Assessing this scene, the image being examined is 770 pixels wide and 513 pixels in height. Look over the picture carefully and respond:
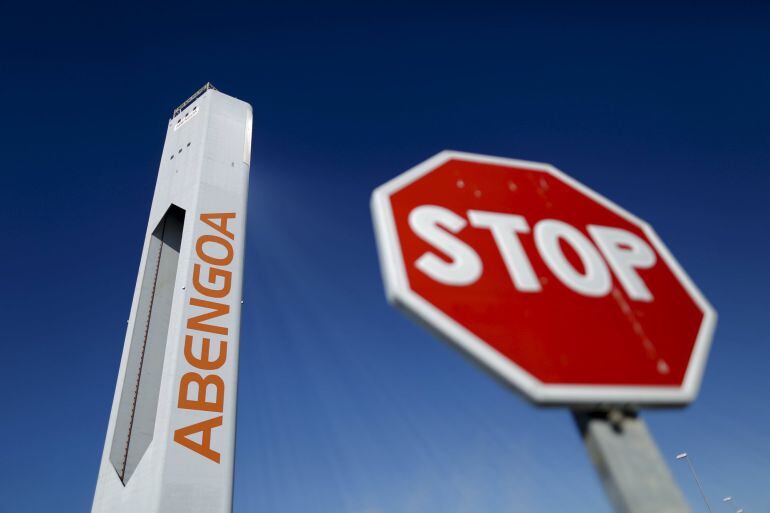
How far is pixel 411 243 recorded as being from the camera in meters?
2.03

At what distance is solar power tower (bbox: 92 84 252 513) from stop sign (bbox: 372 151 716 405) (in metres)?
14.8

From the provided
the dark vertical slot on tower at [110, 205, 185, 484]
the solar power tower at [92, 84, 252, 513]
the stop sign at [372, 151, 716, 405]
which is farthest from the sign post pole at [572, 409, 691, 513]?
the dark vertical slot on tower at [110, 205, 185, 484]

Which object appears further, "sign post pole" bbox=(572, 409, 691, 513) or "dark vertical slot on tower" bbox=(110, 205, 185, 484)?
"dark vertical slot on tower" bbox=(110, 205, 185, 484)

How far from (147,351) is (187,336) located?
3.71m

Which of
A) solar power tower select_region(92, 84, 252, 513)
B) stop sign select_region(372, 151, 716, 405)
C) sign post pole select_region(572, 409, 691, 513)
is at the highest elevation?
solar power tower select_region(92, 84, 252, 513)

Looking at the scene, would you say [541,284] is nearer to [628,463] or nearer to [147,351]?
[628,463]

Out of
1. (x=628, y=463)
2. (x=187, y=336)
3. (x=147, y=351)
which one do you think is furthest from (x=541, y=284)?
(x=147, y=351)

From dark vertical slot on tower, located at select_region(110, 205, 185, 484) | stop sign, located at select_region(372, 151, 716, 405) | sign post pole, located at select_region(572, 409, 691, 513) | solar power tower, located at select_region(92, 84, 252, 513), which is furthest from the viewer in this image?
dark vertical slot on tower, located at select_region(110, 205, 185, 484)

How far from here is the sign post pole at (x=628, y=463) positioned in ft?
5.19

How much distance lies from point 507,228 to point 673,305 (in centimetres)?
91

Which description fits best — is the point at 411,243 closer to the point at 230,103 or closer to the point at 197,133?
the point at 197,133

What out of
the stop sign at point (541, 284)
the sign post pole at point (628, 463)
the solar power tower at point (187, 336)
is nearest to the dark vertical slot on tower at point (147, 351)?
the solar power tower at point (187, 336)

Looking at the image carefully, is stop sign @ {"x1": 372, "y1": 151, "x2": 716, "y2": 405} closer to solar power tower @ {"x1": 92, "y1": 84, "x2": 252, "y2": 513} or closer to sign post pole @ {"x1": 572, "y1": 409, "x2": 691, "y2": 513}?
sign post pole @ {"x1": 572, "y1": 409, "x2": 691, "y2": 513}

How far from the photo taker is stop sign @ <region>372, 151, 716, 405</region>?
5.85 ft
